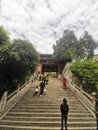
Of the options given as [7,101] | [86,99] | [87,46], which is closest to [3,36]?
[7,101]

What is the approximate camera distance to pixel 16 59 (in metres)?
12.0

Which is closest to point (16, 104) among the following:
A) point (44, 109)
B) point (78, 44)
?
point (44, 109)

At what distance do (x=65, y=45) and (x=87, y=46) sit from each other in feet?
12.1

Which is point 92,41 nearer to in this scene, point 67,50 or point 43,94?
point 67,50

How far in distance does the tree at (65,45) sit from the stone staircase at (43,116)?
54.3 ft

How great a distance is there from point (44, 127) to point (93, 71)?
10585 mm

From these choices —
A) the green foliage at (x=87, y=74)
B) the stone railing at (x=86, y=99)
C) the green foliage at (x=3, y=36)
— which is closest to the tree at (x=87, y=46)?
the green foliage at (x=87, y=74)

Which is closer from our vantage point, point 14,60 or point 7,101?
point 7,101

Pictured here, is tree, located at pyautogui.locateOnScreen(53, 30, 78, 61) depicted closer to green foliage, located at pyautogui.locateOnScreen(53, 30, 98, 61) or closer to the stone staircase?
green foliage, located at pyautogui.locateOnScreen(53, 30, 98, 61)

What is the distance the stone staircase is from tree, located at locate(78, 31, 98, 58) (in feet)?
55.7

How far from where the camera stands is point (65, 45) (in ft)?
100.0

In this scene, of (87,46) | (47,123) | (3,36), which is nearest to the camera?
(47,123)

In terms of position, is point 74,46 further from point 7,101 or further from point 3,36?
point 7,101

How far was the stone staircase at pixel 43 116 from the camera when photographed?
917 centimetres
